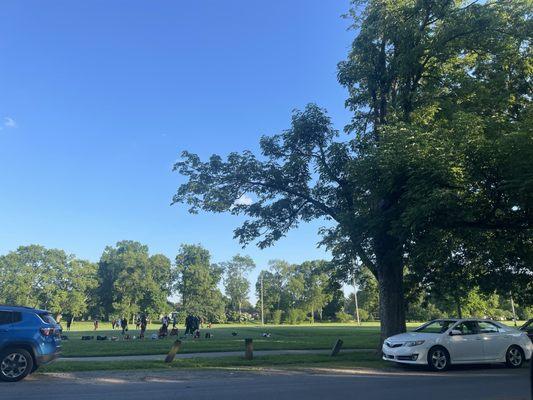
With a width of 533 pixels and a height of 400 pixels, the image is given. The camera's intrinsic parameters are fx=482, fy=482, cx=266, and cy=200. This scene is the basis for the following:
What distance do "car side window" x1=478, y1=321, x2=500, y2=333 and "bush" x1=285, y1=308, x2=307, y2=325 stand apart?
3449 inches

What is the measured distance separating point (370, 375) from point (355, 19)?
13.7 m

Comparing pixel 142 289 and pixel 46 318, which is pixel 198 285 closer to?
pixel 142 289

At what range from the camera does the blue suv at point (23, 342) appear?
11391 millimetres

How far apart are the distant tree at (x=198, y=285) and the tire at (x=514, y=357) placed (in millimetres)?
86153

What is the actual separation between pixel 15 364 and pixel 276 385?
6236mm

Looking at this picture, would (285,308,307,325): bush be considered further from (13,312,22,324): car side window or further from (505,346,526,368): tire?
(13,312,22,324): car side window

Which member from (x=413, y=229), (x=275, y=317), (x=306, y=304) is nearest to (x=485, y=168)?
(x=413, y=229)

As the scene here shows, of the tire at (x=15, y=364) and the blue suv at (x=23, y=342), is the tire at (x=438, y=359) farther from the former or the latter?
the tire at (x=15, y=364)

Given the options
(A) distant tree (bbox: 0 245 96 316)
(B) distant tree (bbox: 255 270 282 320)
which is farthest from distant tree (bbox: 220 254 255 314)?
(A) distant tree (bbox: 0 245 96 316)

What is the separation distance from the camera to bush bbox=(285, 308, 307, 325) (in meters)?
101

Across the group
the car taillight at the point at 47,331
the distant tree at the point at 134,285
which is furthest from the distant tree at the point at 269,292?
the car taillight at the point at 47,331

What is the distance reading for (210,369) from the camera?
13.8 m

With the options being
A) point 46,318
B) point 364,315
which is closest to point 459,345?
point 46,318

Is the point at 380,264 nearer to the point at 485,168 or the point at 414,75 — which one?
the point at 485,168
